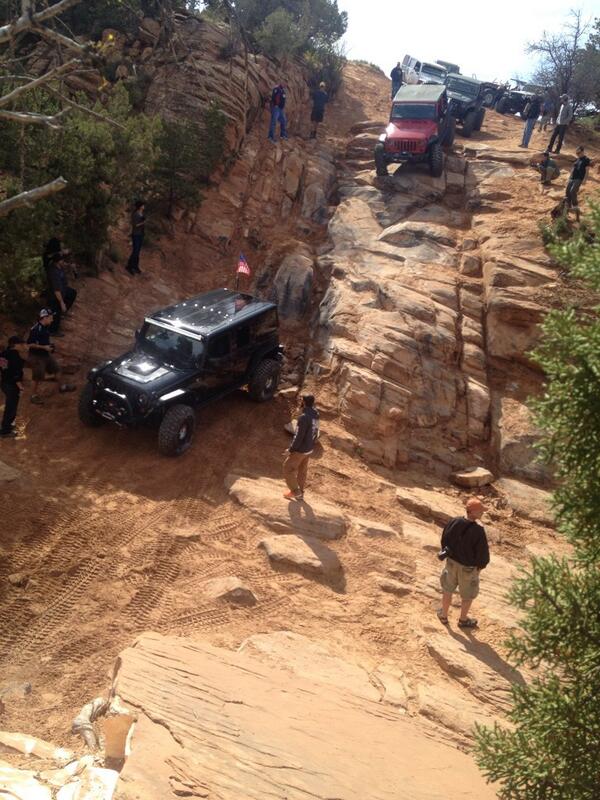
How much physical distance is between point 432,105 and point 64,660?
17.1 meters

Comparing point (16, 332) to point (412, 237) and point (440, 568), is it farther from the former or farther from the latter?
point (412, 237)

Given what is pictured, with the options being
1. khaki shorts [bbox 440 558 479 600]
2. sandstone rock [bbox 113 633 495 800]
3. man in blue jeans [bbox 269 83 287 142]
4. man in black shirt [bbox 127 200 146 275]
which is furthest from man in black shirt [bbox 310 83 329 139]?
sandstone rock [bbox 113 633 495 800]

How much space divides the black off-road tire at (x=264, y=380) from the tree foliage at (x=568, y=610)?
6.79 metres

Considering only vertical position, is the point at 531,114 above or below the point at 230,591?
above

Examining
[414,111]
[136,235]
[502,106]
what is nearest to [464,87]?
[502,106]

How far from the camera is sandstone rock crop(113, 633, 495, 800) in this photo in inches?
162

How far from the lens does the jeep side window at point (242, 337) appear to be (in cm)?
1009

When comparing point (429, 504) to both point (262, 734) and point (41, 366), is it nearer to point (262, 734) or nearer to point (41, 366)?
point (262, 734)

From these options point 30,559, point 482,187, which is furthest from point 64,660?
point 482,187

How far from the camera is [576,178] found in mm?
14797

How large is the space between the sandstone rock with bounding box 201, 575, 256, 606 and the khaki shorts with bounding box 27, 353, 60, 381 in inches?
189

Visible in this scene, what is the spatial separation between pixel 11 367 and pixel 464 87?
21265mm

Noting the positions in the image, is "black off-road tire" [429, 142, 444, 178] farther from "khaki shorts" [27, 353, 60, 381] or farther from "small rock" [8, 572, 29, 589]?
"small rock" [8, 572, 29, 589]

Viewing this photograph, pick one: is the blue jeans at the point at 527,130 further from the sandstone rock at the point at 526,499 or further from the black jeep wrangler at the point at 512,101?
the sandstone rock at the point at 526,499
